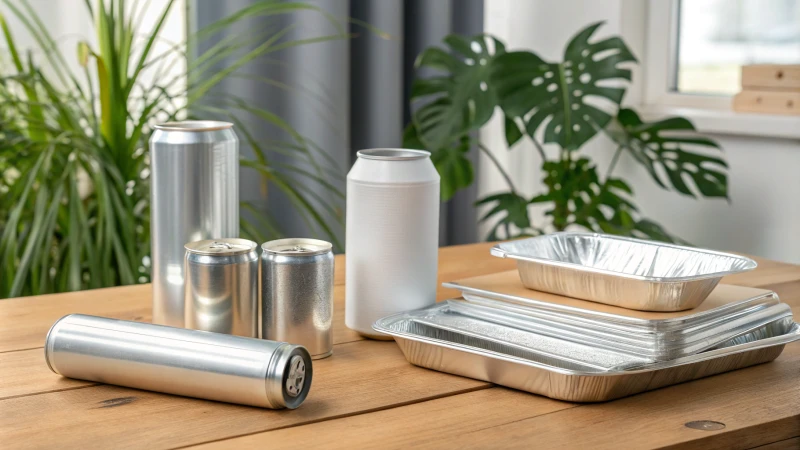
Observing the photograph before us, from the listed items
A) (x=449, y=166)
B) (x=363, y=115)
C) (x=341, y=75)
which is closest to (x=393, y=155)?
(x=449, y=166)

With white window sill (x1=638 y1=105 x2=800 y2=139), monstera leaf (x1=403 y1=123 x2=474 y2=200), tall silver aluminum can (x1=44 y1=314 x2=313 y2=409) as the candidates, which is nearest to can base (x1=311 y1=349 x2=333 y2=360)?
tall silver aluminum can (x1=44 y1=314 x2=313 y2=409)

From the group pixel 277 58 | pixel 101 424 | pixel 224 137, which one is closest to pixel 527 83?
pixel 277 58

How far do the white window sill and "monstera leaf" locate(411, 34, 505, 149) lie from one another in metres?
0.50

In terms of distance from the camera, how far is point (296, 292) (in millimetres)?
821

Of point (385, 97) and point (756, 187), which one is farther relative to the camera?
point (385, 97)

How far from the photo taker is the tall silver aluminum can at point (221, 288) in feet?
2.64

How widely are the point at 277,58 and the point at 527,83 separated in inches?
25.9

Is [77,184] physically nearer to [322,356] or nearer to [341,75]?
[341,75]

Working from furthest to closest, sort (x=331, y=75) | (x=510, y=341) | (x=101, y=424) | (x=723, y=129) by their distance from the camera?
(x=331, y=75)
(x=723, y=129)
(x=510, y=341)
(x=101, y=424)

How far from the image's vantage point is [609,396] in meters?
0.75

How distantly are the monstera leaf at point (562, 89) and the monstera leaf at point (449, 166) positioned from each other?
21cm

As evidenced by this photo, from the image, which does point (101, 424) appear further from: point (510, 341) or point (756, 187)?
point (756, 187)

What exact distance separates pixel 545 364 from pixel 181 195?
378mm

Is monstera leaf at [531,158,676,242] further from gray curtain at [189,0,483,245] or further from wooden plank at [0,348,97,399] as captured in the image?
wooden plank at [0,348,97,399]
